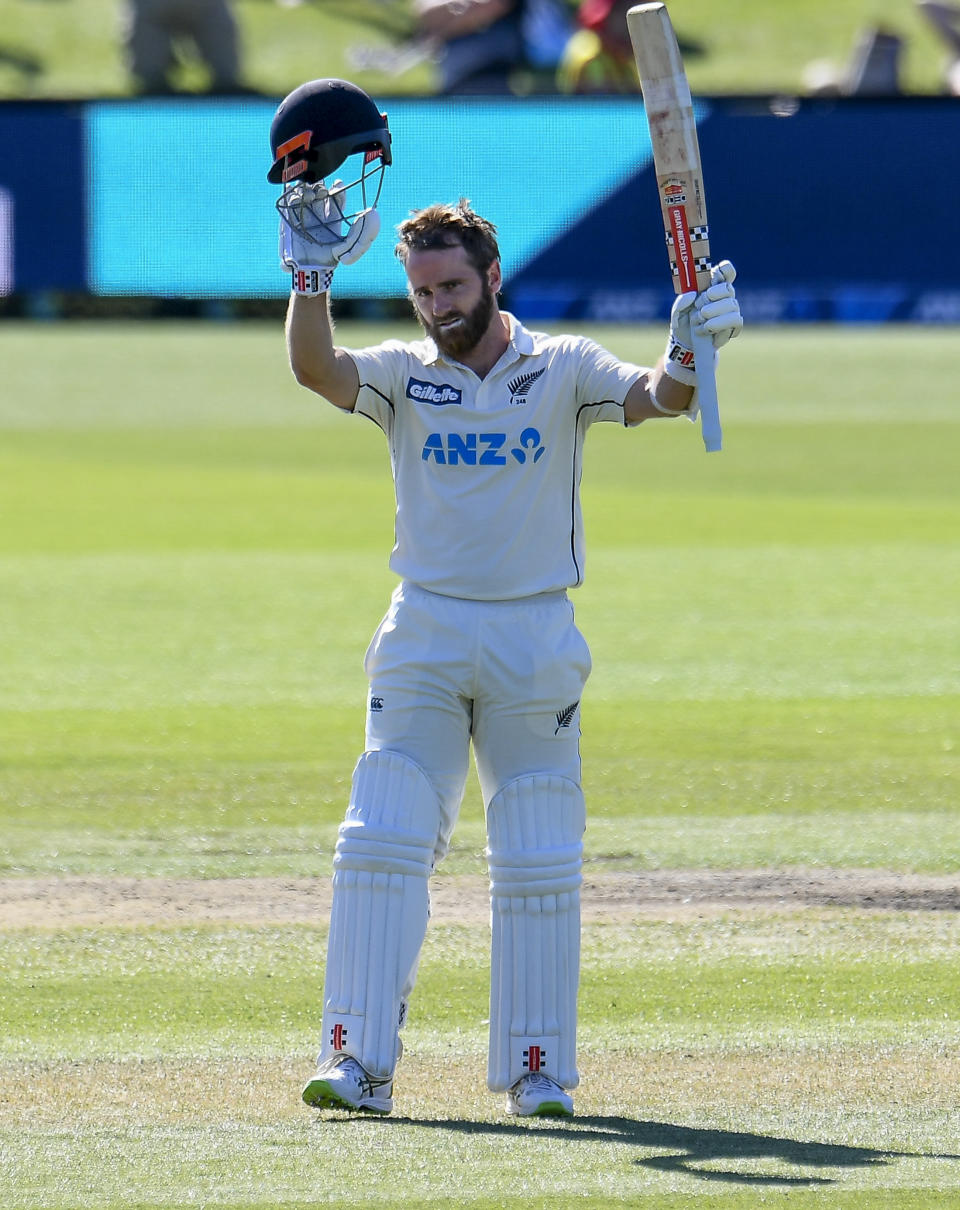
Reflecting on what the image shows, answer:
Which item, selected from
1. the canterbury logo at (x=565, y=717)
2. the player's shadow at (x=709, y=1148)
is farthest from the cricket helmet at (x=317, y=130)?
the player's shadow at (x=709, y=1148)

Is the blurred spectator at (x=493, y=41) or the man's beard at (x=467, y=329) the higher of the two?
the blurred spectator at (x=493, y=41)

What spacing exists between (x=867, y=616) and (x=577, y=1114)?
8.28 metres

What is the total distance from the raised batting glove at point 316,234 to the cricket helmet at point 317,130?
0.05 meters

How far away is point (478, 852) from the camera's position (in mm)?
7914

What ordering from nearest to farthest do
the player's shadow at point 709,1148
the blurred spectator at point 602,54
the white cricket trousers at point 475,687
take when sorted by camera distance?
the player's shadow at point 709,1148
the white cricket trousers at point 475,687
the blurred spectator at point 602,54

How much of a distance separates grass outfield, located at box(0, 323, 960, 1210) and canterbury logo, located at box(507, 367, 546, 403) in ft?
5.40

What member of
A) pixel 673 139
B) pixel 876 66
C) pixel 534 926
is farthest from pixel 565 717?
pixel 876 66

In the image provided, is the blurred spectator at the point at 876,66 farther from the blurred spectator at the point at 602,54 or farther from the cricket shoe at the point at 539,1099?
the cricket shoe at the point at 539,1099

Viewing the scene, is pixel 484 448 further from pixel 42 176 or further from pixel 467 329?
pixel 42 176

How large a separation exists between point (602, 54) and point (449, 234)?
3118 centimetres

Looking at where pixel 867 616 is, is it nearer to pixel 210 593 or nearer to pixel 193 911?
pixel 210 593

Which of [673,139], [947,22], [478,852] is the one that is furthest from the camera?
[947,22]

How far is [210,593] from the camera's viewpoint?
13.9 m

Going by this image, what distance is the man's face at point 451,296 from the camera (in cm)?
513
